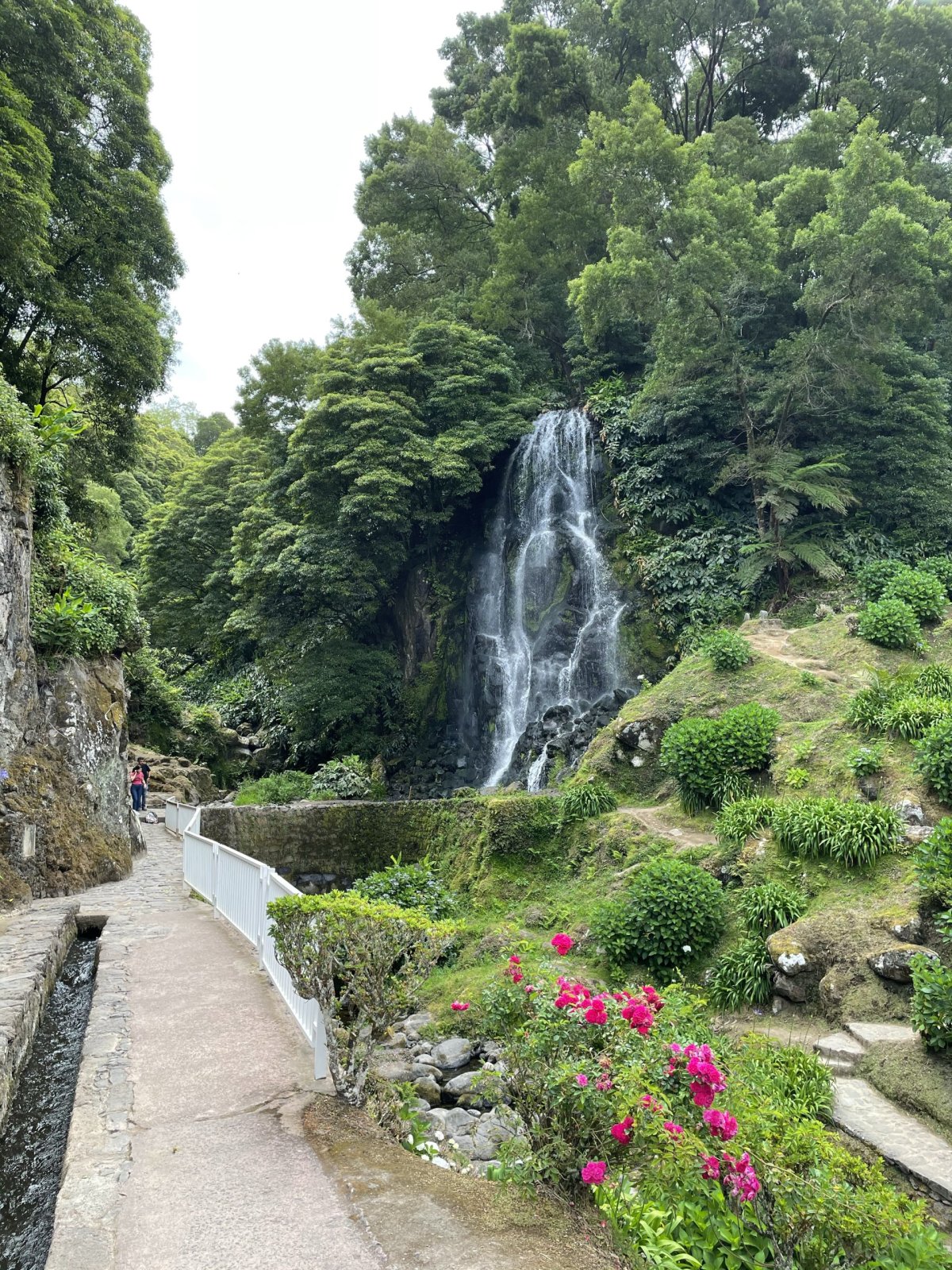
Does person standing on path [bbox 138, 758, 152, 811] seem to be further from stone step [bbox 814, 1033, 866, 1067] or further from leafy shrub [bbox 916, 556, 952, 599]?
leafy shrub [bbox 916, 556, 952, 599]

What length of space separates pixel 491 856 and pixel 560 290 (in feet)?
69.8

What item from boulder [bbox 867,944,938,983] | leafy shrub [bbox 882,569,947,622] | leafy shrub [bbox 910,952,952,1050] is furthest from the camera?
leafy shrub [bbox 882,569,947,622]

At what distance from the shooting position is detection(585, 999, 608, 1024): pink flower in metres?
3.32

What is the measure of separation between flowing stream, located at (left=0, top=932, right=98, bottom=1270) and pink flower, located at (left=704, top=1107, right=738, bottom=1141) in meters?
2.74

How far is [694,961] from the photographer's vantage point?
6863 mm

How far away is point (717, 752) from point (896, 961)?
3.68 meters

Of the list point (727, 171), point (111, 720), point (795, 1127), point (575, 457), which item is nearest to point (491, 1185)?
point (795, 1127)

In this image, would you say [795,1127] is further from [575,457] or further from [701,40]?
[701,40]

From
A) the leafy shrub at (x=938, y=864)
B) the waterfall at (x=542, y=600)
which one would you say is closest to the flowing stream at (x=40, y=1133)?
the leafy shrub at (x=938, y=864)

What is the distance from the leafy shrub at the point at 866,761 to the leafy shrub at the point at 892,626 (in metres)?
2.89

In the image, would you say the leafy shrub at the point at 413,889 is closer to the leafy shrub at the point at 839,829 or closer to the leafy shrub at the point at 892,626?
the leafy shrub at the point at 839,829

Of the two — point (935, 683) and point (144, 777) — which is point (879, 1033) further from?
point (144, 777)

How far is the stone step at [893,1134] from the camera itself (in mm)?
3898

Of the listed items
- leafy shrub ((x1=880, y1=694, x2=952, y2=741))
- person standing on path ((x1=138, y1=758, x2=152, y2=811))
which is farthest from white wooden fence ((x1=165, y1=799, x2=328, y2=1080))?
person standing on path ((x1=138, y1=758, x2=152, y2=811))
